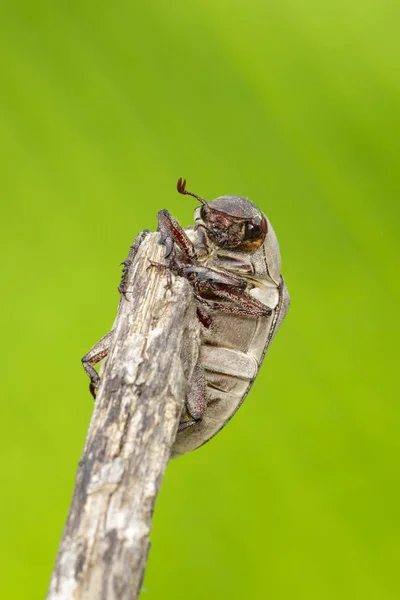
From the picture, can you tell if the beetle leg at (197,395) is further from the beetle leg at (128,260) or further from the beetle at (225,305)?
the beetle leg at (128,260)

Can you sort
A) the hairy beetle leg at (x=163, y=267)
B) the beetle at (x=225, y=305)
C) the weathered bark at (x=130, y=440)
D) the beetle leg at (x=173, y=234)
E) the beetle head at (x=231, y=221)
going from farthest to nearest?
the beetle head at (x=231, y=221)
the beetle at (x=225, y=305)
the beetle leg at (x=173, y=234)
the hairy beetle leg at (x=163, y=267)
the weathered bark at (x=130, y=440)

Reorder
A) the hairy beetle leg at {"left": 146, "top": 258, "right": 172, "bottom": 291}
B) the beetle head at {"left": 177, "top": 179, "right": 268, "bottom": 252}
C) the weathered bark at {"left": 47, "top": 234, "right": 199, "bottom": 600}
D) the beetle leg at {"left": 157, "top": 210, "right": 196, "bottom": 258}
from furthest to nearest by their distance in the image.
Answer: the beetle head at {"left": 177, "top": 179, "right": 268, "bottom": 252}
the beetle leg at {"left": 157, "top": 210, "right": 196, "bottom": 258}
the hairy beetle leg at {"left": 146, "top": 258, "right": 172, "bottom": 291}
the weathered bark at {"left": 47, "top": 234, "right": 199, "bottom": 600}

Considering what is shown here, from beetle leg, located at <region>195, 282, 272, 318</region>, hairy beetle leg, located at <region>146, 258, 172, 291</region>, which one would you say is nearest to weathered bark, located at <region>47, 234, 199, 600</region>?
hairy beetle leg, located at <region>146, 258, 172, 291</region>

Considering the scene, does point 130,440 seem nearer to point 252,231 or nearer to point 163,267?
point 163,267

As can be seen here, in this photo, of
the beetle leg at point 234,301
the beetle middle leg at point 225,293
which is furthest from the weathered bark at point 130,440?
the beetle leg at point 234,301

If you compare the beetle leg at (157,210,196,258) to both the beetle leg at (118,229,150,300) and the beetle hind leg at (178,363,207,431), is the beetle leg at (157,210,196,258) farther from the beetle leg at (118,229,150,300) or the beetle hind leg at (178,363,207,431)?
the beetle hind leg at (178,363,207,431)

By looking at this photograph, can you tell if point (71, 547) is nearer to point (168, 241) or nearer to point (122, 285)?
point (122, 285)
